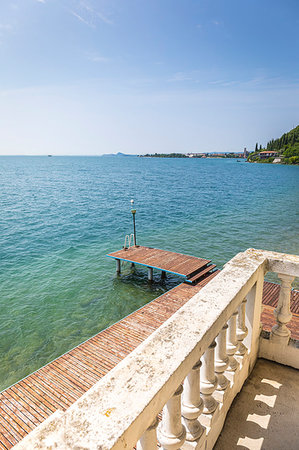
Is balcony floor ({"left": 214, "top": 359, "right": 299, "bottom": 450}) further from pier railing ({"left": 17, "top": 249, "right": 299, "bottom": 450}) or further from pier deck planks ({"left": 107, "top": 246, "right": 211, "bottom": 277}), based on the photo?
pier deck planks ({"left": 107, "top": 246, "right": 211, "bottom": 277})

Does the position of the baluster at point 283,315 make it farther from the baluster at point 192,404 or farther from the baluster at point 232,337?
the baluster at point 192,404

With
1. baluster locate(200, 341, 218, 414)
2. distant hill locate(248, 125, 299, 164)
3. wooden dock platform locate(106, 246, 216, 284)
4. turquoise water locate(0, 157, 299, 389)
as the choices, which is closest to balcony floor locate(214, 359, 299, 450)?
baluster locate(200, 341, 218, 414)

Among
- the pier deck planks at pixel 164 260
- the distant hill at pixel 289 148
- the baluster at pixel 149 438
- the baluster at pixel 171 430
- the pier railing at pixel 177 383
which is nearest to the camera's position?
the pier railing at pixel 177 383

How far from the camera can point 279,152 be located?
19325cm

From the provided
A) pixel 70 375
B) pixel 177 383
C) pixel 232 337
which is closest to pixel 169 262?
pixel 70 375

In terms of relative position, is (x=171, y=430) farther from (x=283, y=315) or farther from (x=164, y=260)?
(x=164, y=260)

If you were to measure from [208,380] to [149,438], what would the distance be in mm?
1019

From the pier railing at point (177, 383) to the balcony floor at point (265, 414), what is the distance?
0.45 ft

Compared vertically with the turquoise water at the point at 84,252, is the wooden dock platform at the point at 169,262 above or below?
above

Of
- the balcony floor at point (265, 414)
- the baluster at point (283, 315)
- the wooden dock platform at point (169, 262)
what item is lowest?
the wooden dock platform at point (169, 262)

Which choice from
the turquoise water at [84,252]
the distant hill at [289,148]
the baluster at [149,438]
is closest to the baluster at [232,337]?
the baluster at [149,438]

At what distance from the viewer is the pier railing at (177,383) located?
1287mm

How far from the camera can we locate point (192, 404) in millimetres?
2225

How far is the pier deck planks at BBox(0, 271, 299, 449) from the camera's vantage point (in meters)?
7.70
